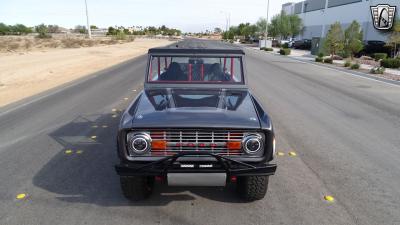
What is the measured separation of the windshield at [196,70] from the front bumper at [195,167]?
1.67 metres

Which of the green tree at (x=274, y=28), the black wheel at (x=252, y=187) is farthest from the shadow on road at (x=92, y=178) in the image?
the green tree at (x=274, y=28)

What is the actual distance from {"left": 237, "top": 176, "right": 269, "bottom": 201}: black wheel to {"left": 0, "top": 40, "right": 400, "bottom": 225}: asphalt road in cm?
12

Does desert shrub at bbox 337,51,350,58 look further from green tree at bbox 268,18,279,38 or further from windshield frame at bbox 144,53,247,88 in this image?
green tree at bbox 268,18,279,38

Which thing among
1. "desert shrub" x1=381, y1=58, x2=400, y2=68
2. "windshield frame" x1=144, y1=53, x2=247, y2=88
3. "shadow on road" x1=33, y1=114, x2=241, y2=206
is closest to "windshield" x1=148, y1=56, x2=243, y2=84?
"windshield frame" x1=144, y1=53, x2=247, y2=88

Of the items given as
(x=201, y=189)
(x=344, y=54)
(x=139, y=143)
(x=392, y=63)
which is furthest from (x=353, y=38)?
(x=139, y=143)

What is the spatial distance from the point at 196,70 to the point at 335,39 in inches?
1087

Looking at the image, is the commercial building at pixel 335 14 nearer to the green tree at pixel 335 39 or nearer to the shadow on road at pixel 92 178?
the green tree at pixel 335 39

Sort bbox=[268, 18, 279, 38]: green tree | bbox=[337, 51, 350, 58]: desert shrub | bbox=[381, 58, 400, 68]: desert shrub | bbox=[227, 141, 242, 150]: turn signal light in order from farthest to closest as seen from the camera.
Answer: bbox=[268, 18, 279, 38]: green tree < bbox=[337, 51, 350, 58]: desert shrub < bbox=[381, 58, 400, 68]: desert shrub < bbox=[227, 141, 242, 150]: turn signal light

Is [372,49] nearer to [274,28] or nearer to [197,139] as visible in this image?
[274,28]

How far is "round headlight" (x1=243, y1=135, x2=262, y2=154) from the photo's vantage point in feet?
10.7

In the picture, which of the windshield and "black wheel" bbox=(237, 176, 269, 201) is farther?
the windshield

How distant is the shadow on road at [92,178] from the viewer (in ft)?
13.0

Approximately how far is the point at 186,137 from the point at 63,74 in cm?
1564

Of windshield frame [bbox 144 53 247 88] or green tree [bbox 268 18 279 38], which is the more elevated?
green tree [bbox 268 18 279 38]
